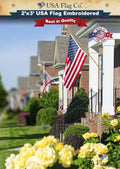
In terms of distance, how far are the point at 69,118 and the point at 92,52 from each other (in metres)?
3.27

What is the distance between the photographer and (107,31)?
12328 millimetres

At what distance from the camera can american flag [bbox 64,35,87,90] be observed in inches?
490

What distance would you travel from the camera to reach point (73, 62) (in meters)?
12.8

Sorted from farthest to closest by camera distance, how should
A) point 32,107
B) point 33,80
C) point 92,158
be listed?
point 33,80, point 32,107, point 92,158

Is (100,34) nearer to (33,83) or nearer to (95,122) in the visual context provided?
(95,122)

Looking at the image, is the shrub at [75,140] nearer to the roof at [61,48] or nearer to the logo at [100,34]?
the logo at [100,34]

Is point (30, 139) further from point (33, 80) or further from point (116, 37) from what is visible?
point (33, 80)

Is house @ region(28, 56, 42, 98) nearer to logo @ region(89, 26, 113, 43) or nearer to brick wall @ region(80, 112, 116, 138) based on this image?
brick wall @ region(80, 112, 116, 138)

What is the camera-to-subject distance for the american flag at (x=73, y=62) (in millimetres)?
12438

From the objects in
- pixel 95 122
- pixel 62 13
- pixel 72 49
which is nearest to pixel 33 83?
pixel 72 49

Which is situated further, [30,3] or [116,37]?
[116,37]

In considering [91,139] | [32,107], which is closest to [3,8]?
[91,139]

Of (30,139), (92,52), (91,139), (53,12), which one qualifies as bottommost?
(30,139)

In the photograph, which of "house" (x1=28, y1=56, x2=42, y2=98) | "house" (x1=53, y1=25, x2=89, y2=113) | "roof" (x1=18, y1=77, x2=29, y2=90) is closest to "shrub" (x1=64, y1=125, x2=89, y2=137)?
"house" (x1=53, y1=25, x2=89, y2=113)
